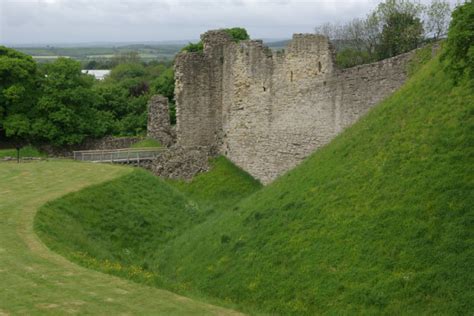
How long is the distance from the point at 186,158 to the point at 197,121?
84.4 inches

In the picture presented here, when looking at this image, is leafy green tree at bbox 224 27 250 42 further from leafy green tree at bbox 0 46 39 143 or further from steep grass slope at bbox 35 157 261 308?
steep grass slope at bbox 35 157 261 308

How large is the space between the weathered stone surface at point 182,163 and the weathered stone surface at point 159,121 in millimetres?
4879

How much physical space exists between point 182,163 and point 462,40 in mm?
23591

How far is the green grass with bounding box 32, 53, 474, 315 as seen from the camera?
1436 cm

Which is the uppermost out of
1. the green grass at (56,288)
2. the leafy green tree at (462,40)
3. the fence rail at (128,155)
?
the leafy green tree at (462,40)

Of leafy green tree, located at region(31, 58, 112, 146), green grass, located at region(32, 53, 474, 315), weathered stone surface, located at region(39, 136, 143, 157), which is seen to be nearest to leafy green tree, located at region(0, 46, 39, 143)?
leafy green tree, located at region(31, 58, 112, 146)

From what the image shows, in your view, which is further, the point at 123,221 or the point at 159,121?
the point at 159,121

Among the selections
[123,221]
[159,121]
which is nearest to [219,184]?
[159,121]

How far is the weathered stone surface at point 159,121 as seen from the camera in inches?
1636

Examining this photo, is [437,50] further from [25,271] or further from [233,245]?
[25,271]

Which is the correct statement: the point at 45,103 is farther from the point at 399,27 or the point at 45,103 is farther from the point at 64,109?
the point at 399,27

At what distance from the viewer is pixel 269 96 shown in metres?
31.5

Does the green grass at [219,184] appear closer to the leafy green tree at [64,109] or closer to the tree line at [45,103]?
the leafy green tree at [64,109]

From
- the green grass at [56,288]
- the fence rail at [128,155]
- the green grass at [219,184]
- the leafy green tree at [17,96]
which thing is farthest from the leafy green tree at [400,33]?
the green grass at [56,288]
